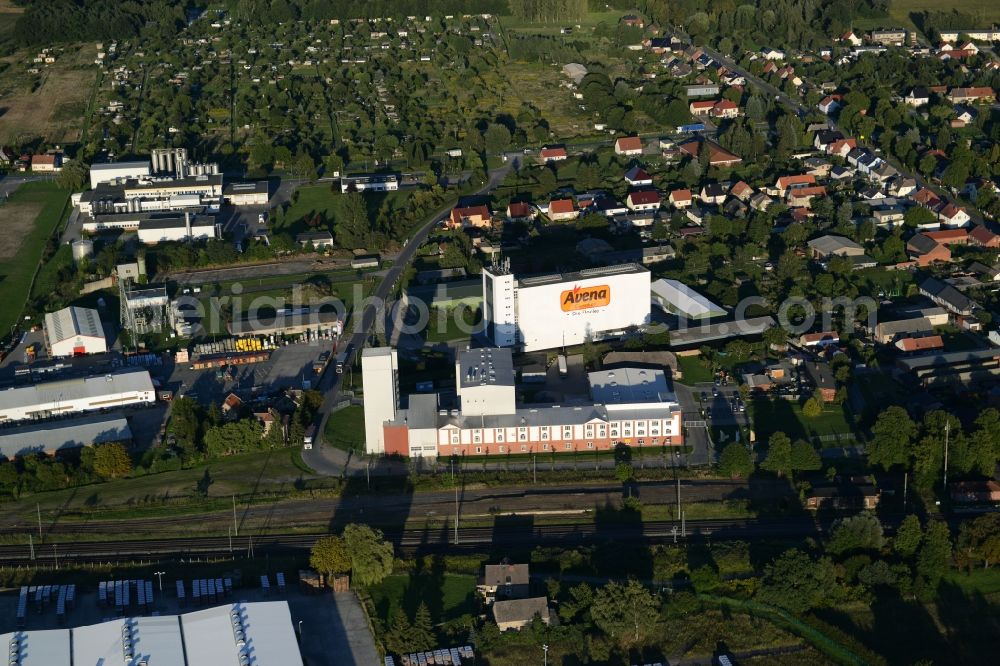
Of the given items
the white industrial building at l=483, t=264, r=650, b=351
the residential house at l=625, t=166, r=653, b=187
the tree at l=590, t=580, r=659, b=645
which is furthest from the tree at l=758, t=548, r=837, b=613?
the residential house at l=625, t=166, r=653, b=187

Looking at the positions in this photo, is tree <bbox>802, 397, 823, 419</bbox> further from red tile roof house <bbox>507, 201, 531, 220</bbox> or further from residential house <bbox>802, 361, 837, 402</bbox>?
red tile roof house <bbox>507, 201, 531, 220</bbox>

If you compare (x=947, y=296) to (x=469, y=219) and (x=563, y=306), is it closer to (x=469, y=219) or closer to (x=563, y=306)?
(x=563, y=306)

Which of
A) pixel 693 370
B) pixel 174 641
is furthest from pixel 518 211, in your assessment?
pixel 174 641

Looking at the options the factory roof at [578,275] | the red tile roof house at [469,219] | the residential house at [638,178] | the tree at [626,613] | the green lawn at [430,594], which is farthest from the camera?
the residential house at [638,178]

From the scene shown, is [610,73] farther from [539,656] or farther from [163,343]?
[539,656]

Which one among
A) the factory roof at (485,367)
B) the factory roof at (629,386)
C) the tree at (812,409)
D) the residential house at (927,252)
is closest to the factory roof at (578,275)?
the factory roof at (485,367)

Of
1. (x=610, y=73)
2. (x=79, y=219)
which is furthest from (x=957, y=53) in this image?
(x=79, y=219)

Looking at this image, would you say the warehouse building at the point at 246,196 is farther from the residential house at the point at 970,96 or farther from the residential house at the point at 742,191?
the residential house at the point at 970,96
